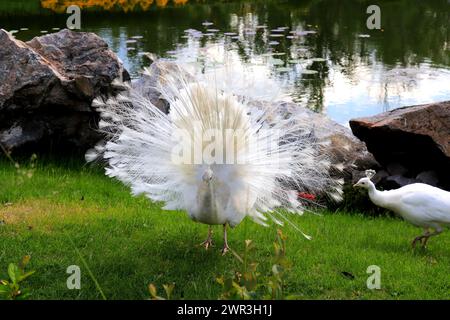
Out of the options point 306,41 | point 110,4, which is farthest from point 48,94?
point 110,4

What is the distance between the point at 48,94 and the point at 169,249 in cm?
299

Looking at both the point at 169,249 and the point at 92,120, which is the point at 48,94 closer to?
the point at 92,120

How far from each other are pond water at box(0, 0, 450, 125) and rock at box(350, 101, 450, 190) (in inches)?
78.0

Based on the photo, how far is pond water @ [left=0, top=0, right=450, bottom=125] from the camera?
11875 mm

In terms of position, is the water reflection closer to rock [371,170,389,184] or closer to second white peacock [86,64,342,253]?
rock [371,170,389,184]

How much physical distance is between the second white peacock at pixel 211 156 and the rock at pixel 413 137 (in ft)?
6.10

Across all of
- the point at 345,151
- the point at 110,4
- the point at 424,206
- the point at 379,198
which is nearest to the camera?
the point at 424,206

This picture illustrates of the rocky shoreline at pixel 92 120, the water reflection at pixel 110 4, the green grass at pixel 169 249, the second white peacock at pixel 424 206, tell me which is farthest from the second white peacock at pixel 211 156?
the water reflection at pixel 110 4

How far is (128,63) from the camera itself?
13.5 m

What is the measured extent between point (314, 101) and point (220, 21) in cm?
785

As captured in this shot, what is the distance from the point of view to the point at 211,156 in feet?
14.5
